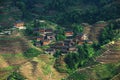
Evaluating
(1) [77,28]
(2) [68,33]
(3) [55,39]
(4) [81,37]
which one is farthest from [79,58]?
(1) [77,28]

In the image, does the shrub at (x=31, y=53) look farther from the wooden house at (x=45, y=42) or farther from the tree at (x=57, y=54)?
the wooden house at (x=45, y=42)

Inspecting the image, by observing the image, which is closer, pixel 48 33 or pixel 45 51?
pixel 45 51

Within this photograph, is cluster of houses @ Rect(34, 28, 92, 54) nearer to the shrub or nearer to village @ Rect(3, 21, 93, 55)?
village @ Rect(3, 21, 93, 55)

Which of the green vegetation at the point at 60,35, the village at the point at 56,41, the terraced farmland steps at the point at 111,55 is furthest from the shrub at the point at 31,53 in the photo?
the terraced farmland steps at the point at 111,55

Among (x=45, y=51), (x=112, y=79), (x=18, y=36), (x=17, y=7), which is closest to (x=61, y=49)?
(x=45, y=51)

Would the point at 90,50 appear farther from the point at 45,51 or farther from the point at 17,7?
the point at 17,7

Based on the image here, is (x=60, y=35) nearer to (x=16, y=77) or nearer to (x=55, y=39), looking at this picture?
(x=55, y=39)

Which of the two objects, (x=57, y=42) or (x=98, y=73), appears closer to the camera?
(x=98, y=73)
